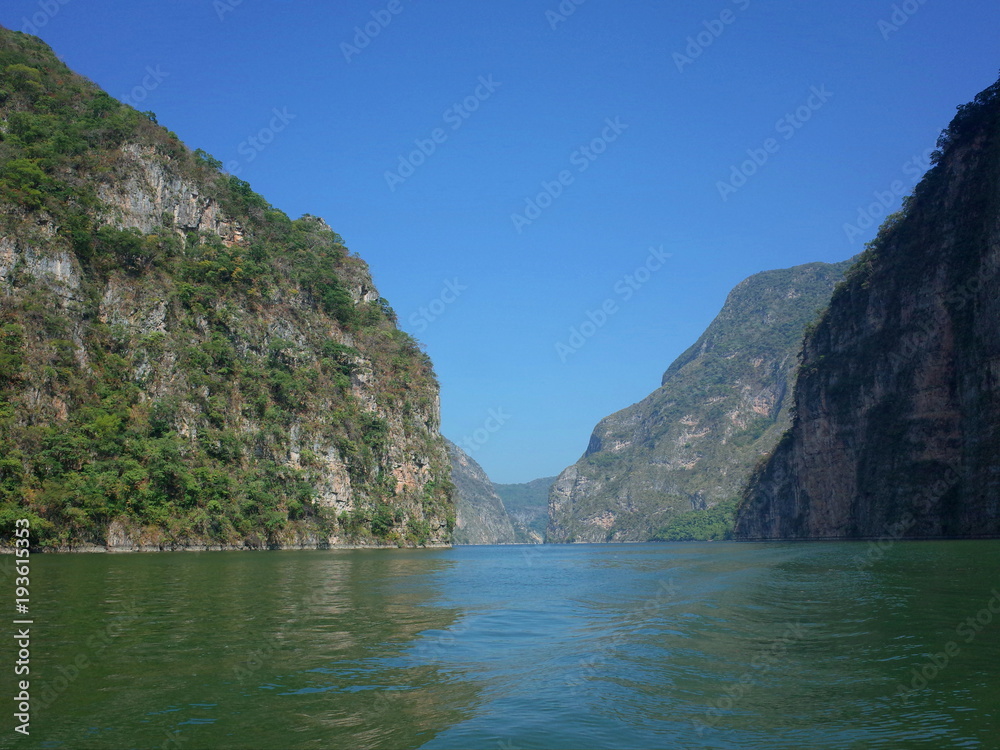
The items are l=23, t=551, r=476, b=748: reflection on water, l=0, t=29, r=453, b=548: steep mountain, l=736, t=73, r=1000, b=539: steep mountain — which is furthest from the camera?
l=736, t=73, r=1000, b=539: steep mountain

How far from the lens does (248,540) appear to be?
186 ft

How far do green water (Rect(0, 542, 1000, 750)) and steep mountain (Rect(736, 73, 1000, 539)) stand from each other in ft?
122

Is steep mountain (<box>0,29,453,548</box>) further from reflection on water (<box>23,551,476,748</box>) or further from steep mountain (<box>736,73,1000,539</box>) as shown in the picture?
steep mountain (<box>736,73,1000,539</box>)

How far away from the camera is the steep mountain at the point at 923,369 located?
50.8 metres

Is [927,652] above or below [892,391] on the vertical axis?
below

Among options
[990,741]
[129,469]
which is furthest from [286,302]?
[990,741]

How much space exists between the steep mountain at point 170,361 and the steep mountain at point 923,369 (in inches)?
1948

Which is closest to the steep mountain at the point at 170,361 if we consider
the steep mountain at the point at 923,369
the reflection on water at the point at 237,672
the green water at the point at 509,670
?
the green water at the point at 509,670

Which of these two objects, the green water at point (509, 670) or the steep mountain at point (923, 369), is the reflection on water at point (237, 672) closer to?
the green water at point (509, 670)

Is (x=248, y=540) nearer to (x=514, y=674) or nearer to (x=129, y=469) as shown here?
(x=129, y=469)

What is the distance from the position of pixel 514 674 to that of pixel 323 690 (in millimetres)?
3128

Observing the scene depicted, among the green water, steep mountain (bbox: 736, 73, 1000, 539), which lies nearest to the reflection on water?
the green water

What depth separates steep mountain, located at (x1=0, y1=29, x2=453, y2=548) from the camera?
44.5 metres

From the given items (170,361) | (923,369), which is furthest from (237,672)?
(923,369)
